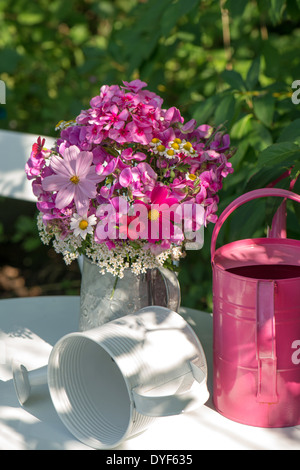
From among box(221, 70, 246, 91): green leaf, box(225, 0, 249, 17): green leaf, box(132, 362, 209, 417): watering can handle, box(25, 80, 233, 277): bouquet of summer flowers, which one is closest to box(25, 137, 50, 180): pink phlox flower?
box(25, 80, 233, 277): bouquet of summer flowers

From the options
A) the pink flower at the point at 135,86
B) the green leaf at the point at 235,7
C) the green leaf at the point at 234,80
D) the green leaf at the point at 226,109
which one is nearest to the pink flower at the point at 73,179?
the pink flower at the point at 135,86

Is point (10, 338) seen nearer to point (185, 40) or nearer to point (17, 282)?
point (185, 40)

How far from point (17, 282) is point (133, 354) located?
219 centimetres

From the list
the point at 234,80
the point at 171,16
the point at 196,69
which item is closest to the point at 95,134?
the point at 234,80

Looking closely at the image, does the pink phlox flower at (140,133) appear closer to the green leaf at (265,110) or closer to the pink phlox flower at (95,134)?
the pink phlox flower at (95,134)

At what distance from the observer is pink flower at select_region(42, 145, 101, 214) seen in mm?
898

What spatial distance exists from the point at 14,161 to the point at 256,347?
41.1 inches

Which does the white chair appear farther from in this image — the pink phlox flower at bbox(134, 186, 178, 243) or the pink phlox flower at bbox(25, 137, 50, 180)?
the pink phlox flower at bbox(134, 186, 178, 243)

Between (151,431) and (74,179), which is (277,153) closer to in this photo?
(74,179)

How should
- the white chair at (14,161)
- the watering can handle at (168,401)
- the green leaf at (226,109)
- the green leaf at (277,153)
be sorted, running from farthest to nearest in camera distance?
the white chair at (14,161), the green leaf at (226,109), the green leaf at (277,153), the watering can handle at (168,401)

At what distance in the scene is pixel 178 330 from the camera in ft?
2.98

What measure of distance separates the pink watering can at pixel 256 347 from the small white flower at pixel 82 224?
7.4 inches

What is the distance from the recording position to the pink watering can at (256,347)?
0.85 metres

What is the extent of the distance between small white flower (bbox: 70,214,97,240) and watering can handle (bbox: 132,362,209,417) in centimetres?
23
